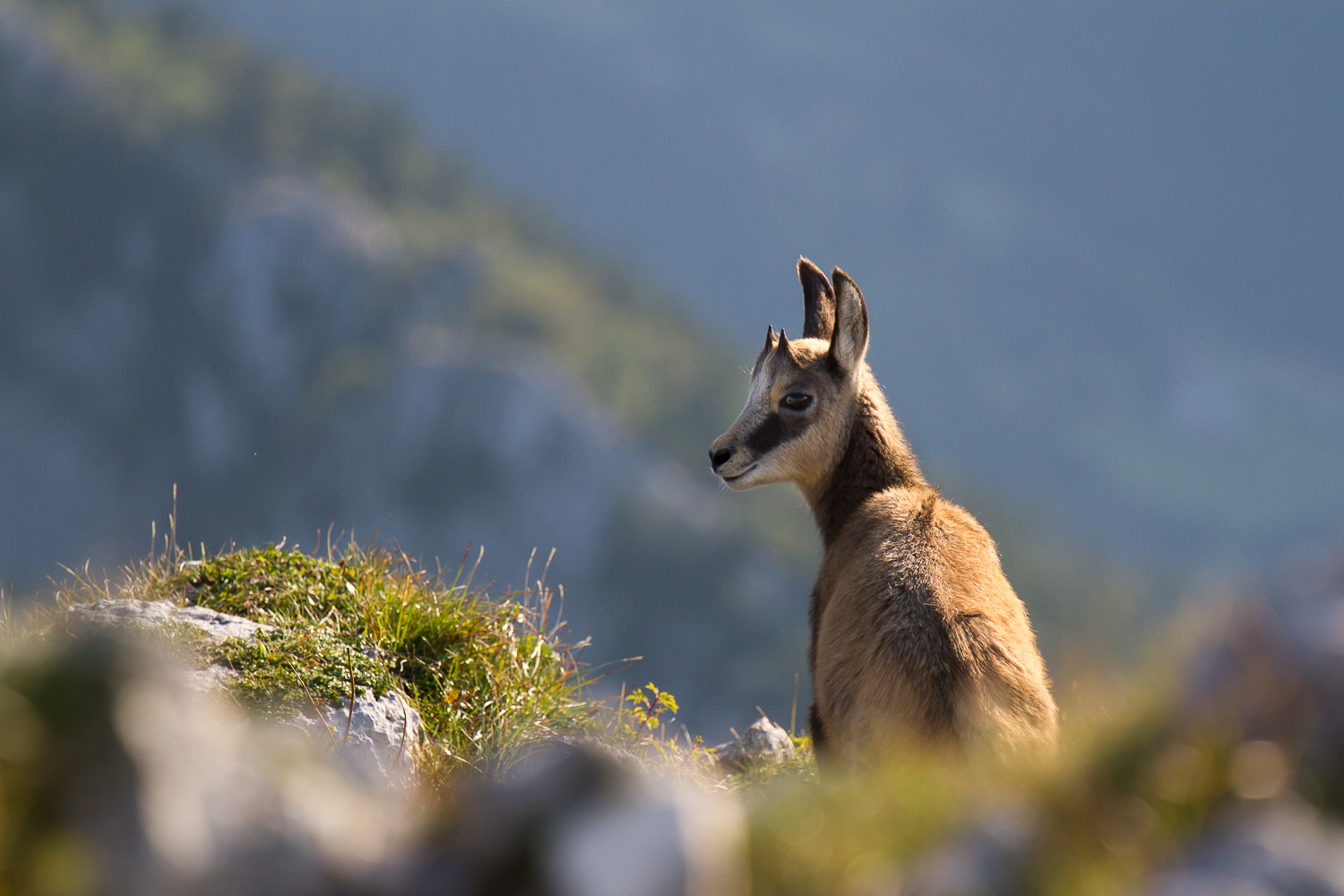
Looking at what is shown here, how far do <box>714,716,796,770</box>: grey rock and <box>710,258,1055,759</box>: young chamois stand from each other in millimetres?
1882

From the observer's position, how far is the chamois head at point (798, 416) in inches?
337

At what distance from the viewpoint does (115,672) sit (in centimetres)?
306

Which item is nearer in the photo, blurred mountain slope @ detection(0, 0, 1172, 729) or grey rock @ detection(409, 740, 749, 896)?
grey rock @ detection(409, 740, 749, 896)

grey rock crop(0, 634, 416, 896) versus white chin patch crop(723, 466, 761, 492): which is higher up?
white chin patch crop(723, 466, 761, 492)

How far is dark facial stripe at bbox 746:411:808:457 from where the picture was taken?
859 centimetres

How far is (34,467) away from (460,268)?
65725 mm

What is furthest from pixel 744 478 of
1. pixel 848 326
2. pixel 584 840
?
pixel 584 840

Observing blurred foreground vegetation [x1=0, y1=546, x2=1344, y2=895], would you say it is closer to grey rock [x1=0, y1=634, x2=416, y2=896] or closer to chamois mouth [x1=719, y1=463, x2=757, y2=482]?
grey rock [x1=0, y1=634, x2=416, y2=896]

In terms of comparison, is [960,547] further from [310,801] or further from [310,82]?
[310,82]

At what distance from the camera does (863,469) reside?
8.49 metres

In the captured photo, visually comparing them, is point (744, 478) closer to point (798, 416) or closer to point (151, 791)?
point (798, 416)

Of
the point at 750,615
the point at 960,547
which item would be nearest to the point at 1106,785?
the point at 960,547

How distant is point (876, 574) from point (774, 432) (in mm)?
2175

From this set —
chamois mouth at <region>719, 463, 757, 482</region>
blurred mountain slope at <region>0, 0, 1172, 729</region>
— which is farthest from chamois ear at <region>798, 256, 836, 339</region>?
blurred mountain slope at <region>0, 0, 1172, 729</region>
